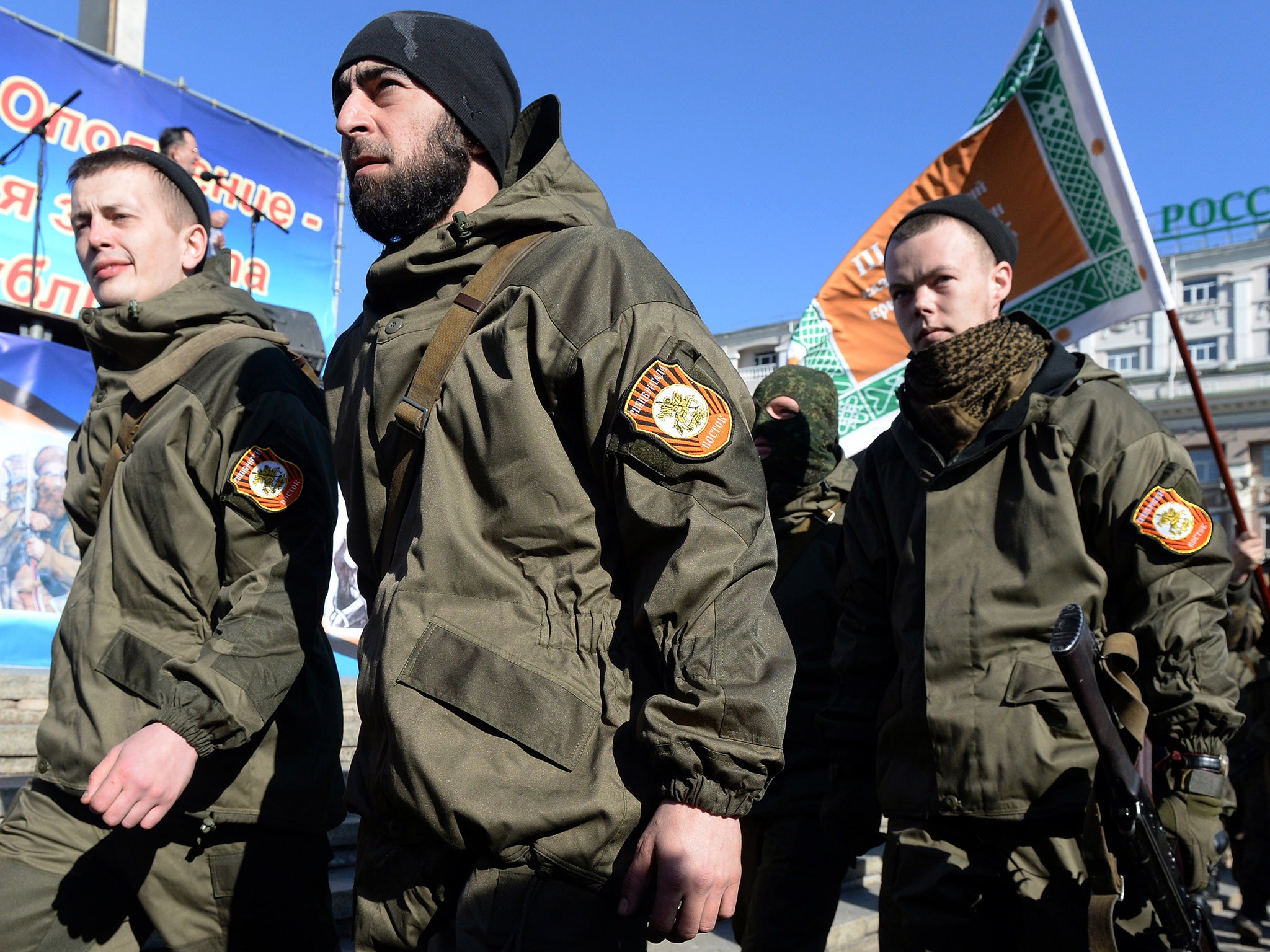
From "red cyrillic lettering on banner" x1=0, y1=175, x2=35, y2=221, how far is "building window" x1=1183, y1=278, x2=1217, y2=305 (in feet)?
223

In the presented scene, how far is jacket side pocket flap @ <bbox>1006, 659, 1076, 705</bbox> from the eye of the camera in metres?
2.71

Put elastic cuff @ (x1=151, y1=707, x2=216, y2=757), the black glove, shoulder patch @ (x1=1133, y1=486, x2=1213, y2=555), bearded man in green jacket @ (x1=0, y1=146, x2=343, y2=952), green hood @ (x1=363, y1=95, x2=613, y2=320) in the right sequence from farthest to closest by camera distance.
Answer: the black glove, shoulder patch @ (x1=1133, y1=486, x2=1213, y2=555), bearded man in green jacket @ (x1=0, y1=146, x2=343, y2=952), elastic cuff @ (x1=151, y1=707, x2=216, y2=757), green hood @ (x1=363, y1=95, x2=613, y2=320)

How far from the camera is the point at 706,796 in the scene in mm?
1571

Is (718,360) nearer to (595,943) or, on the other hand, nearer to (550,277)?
(550,277)

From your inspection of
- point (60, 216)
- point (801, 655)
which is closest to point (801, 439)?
point (801, 655)

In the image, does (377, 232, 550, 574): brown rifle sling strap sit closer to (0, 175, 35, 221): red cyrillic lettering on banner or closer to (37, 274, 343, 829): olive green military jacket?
(37, 274, 343, 829): olive green military jacket

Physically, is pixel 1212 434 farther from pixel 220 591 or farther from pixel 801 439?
pixel 220 591

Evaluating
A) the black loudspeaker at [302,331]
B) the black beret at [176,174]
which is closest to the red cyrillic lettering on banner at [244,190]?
the black loudspeaker at [302,331]

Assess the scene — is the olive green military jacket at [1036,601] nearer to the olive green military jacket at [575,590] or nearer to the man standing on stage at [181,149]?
the olive green military jacket at [575,590]

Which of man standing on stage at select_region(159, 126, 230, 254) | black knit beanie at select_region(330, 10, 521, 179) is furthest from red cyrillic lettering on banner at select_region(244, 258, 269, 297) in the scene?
black knit beanie at select_region(330, 10, 521, 179)

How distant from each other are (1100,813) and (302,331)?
21.5 feet

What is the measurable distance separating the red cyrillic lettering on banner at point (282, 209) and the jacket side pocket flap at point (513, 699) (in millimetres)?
12859

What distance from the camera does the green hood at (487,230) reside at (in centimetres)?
201

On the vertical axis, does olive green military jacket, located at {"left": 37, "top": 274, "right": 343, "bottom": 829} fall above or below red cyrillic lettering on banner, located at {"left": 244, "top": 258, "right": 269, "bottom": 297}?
below
